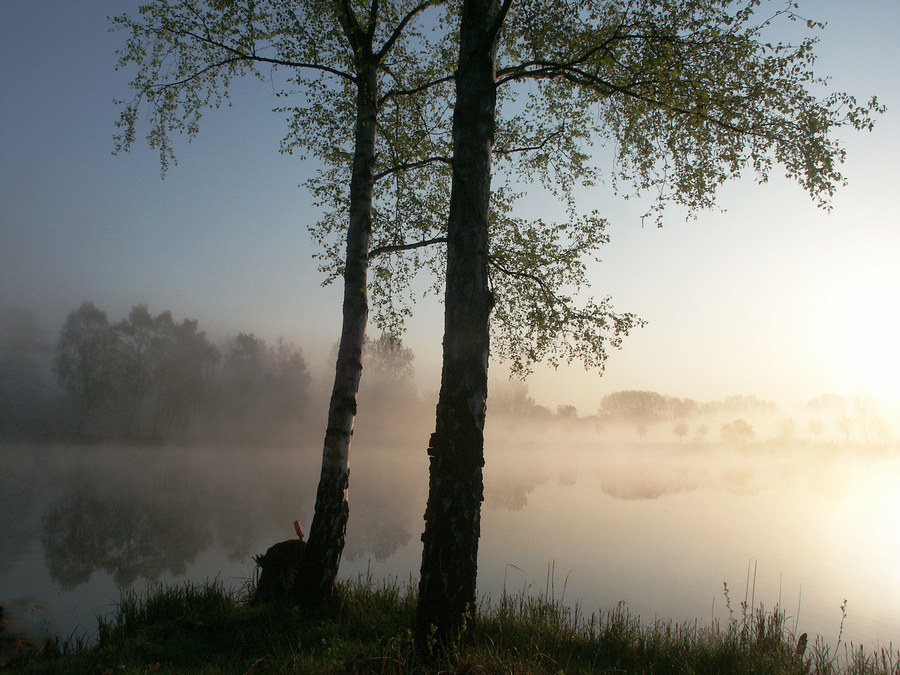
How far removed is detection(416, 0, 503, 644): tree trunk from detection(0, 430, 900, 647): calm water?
3.89m

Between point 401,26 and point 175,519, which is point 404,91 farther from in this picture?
point 175,519

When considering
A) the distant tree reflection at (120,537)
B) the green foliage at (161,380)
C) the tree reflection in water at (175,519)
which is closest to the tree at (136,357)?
the green foliage at (161,380)

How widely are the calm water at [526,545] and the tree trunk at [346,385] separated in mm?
2424

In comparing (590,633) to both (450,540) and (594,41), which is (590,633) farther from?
(594,41)

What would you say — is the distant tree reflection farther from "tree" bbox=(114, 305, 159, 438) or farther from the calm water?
"tree" bbox=(114, 305, 159, 438)

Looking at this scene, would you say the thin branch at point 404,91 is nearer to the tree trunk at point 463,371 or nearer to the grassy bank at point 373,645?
the tree trunk at point 463,371

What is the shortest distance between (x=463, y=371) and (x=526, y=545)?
15892mm

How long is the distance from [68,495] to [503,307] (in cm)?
3572

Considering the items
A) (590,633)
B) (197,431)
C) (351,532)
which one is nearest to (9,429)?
(197,431)

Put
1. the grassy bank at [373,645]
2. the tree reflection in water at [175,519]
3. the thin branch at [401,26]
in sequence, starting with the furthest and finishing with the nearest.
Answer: the tree reflection in water at [175,519] < the thin branch at [401,26] < the grassy bank at [373,645]

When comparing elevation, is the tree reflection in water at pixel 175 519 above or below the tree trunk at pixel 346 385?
below

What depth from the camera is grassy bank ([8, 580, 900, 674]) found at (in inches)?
190

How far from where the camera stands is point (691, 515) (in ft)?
98.2

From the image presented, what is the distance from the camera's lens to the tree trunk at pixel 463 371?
4.95 meters
